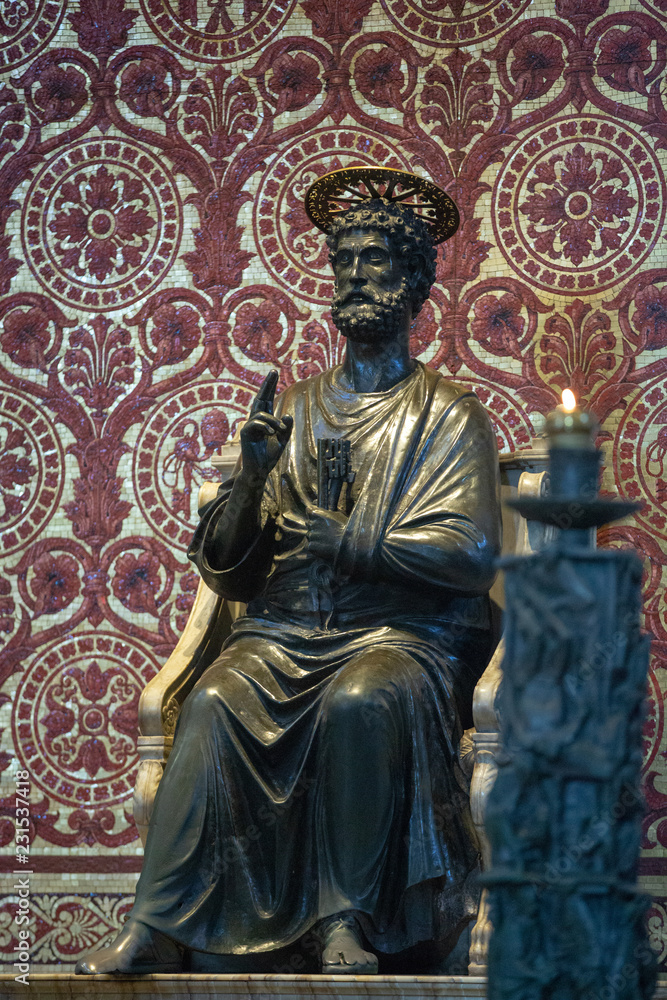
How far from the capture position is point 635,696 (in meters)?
2.01

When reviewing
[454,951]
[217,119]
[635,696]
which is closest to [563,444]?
[635,696]

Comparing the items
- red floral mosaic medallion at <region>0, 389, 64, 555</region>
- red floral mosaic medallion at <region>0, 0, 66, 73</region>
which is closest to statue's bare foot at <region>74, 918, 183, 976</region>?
red floral mosaic medallion at <region>0, 389, 64, 555</region>

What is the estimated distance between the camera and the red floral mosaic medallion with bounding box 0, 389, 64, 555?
15.3ft

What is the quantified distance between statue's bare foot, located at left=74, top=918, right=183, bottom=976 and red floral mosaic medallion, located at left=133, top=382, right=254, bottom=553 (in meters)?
1.74

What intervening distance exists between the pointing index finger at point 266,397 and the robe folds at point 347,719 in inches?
11.6

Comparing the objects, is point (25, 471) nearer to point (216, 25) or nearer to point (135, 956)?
point (216, 25)

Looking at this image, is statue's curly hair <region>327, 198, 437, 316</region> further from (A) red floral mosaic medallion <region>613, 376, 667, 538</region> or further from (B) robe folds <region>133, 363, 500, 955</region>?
(A) red floral mosaic medallion <region>613, 376, 667, 538</region>

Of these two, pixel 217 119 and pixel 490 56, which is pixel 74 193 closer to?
pixel 217 119

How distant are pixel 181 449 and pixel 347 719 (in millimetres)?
1755

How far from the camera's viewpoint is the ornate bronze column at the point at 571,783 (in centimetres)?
197

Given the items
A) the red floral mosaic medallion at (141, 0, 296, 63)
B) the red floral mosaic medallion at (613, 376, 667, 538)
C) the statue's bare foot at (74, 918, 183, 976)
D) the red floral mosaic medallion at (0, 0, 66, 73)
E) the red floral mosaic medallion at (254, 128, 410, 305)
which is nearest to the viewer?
the statue's bare foot at (74, 918, 183, 976)

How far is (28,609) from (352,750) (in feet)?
6.13

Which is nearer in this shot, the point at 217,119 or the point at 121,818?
the point at 121,818

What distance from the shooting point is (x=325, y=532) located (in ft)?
11.1
